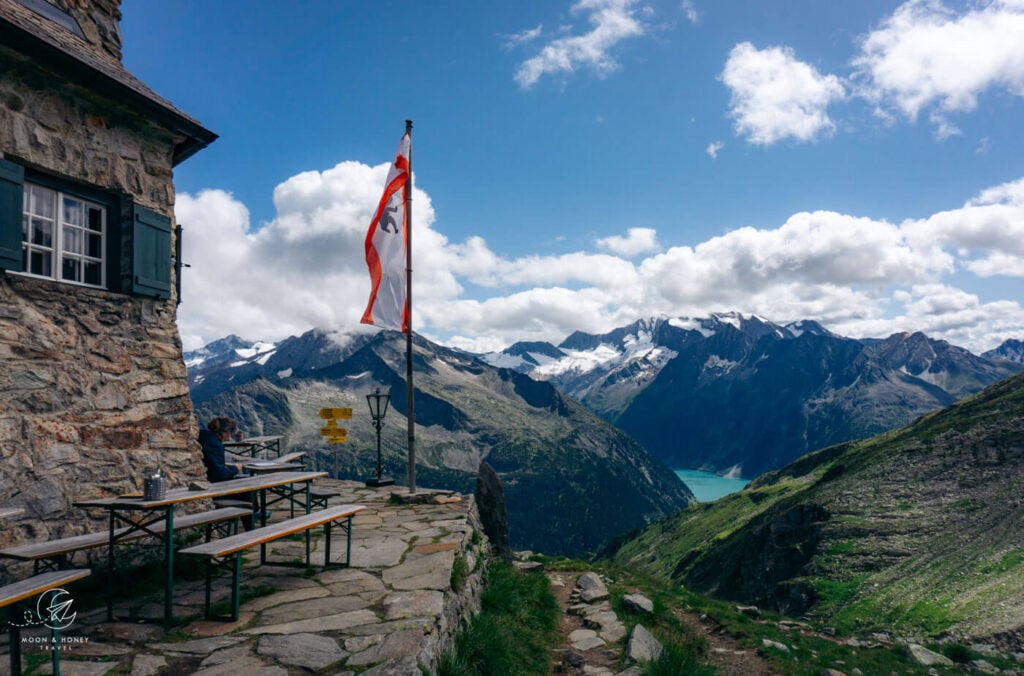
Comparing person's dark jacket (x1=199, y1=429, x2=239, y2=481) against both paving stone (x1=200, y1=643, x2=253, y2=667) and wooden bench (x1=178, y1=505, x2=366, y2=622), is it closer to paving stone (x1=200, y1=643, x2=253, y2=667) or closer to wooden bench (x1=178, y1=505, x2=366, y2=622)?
wooden bench (x1=178, y1=505, x2=366, y2=622)

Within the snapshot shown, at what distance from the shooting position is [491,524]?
14.1m

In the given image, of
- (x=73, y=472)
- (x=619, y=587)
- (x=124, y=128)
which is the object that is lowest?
(x=619, y=587)

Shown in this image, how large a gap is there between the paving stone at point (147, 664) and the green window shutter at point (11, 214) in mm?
Answer: 5703

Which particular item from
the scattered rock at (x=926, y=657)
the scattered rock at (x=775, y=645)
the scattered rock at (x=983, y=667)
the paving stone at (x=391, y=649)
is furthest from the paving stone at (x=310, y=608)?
the scattered rock at (x=983, y=667)

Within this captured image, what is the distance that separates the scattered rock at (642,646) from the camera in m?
8.61

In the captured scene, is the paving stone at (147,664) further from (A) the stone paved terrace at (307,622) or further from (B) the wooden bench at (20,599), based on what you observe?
(B) the wooden bench at (20,599)

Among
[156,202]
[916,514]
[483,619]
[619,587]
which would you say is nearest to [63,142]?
[156,202]

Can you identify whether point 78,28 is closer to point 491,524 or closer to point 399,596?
point 399,596

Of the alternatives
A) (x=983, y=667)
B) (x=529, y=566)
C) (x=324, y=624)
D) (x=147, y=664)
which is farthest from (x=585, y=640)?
(x=983, y=667)

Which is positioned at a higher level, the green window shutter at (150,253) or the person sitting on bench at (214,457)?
the green window shutter at (150,253)

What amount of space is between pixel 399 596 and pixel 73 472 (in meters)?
5.33

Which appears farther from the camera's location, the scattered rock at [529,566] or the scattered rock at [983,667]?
the scattered rock at [983,667]

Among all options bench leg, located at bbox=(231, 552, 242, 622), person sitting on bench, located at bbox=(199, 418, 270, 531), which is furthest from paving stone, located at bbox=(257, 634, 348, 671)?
person sitting on bench, located at bbox=(199, 418, 270, 531)

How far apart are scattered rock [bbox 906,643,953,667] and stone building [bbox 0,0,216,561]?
17668mm
